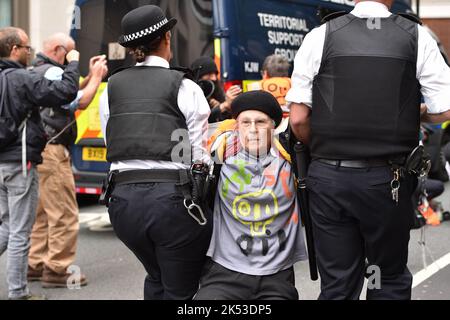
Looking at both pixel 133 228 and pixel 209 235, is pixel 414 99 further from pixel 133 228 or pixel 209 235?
pixel 133 228

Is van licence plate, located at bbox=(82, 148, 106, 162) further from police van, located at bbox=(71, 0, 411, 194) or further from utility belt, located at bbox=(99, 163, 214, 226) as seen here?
utility belt, located at bbox=(99, 163, 214, 226)

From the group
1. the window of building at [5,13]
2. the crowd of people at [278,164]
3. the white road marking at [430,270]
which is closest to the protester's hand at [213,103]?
the white road marking at [430,270]

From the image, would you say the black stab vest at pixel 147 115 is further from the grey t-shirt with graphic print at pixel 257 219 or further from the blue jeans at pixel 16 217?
the blue jeans at pixel 16 217

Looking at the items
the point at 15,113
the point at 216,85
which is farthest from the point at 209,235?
the point at 216,85

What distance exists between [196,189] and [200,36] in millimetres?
4116

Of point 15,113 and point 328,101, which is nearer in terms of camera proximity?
point 328,101

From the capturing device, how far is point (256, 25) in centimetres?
783

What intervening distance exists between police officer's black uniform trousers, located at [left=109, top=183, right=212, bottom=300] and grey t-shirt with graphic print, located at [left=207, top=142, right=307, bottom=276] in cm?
11

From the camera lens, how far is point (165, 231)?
371 cm

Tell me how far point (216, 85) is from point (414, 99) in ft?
11.6

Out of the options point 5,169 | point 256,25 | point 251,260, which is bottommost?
point 251,260

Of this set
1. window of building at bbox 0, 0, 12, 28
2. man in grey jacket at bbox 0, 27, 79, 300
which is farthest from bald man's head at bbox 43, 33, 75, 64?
window of building at bbox 0, 0, 12, 28
